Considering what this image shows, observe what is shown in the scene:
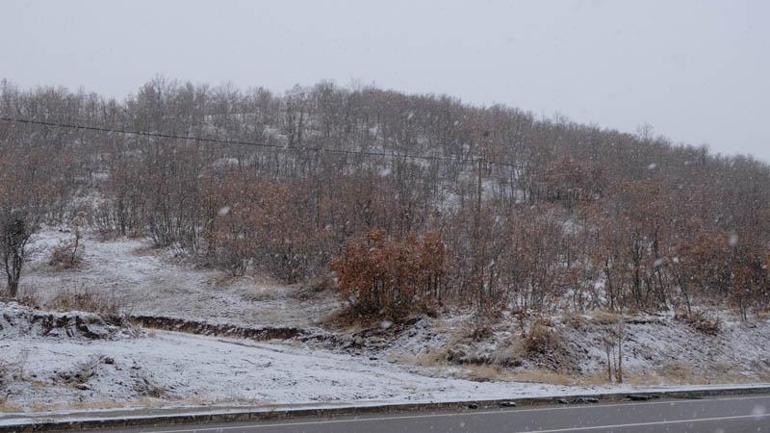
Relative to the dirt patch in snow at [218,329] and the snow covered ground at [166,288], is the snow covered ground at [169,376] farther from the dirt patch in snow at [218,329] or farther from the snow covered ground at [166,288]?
the snow covered ground at [166,288]

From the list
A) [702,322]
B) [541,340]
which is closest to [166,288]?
[541,340]

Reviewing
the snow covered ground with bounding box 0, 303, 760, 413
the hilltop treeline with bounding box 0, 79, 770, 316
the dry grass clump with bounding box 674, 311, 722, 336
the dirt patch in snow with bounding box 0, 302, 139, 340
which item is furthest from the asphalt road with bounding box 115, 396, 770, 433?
the hilltop treeline with bounding box 0, 79, 770, 316

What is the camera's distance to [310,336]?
22.8m

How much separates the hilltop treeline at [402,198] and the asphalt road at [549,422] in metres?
9.15

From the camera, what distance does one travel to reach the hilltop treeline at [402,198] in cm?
2566

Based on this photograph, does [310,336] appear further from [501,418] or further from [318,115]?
[318,115]

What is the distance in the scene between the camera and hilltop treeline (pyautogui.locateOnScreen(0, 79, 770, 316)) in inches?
1010

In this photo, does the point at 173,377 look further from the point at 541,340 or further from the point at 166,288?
the point at 166,288

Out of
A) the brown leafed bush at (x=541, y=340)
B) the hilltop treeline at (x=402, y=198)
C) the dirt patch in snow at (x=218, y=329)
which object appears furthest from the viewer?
the hilltop treeline at (x=402, y=198)

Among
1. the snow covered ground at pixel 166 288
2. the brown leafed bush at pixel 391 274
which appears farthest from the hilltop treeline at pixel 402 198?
the snow covered ground at pixel 166 288

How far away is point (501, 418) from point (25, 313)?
11587 millimetres

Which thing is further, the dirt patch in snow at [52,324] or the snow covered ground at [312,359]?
the dirt patch in snow at [52,324]

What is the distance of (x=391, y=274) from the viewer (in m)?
22.6

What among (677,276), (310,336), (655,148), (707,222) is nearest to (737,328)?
(677,276)
